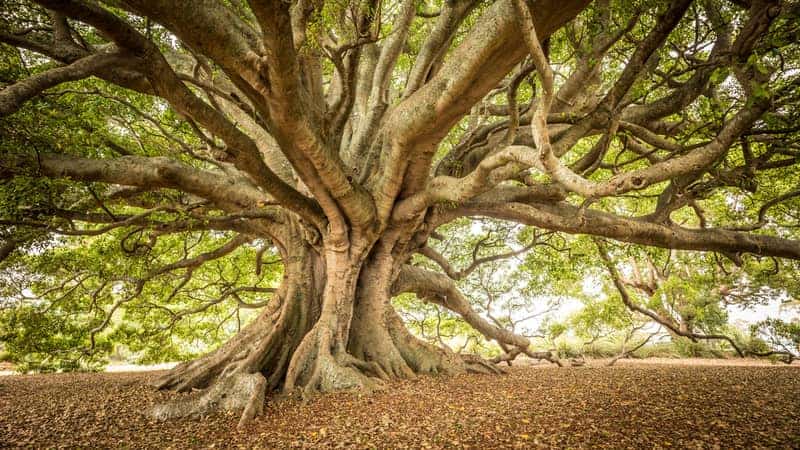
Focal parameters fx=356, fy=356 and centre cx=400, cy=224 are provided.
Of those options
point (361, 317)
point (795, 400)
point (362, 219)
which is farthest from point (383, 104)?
point (795, 400)

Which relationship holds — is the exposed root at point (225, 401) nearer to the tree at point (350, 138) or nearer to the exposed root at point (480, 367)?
the tree at point (350, 138)

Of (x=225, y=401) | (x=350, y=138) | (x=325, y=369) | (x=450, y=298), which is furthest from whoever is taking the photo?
(x=450, y=298)

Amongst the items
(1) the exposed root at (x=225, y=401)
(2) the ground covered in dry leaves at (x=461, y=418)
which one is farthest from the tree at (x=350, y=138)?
(2) the ground covered in dry leaves at (x=461, y=418)

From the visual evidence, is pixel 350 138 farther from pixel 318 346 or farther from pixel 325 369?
pixel 325 369

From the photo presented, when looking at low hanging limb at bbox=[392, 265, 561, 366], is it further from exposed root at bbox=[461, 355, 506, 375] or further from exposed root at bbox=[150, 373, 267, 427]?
exposed root at bbox=[150, 373, 267, 427]

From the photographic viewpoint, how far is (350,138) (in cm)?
782

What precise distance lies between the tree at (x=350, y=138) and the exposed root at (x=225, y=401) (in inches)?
1.2

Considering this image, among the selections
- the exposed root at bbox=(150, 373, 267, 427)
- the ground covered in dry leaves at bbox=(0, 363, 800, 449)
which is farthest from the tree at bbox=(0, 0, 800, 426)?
the ground covered in dry leaves at bbox=(0, 363, 800, 449)

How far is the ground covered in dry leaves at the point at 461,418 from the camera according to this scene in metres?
3.18

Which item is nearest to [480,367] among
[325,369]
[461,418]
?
[325,369]

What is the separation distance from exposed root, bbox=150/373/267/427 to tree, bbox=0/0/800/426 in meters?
0.03

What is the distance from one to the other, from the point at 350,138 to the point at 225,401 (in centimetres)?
541

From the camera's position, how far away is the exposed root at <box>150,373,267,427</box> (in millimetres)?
4227

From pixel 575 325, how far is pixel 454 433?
925cm
